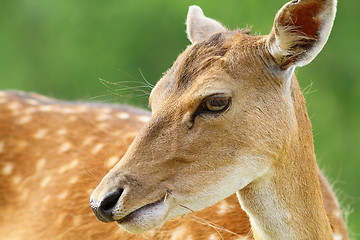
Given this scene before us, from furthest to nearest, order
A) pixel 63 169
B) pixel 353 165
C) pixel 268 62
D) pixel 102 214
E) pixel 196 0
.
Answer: pixel 353 165 < pixel 196 0 < pixel 63 169 < pixel 268 62 < pixel 102 214

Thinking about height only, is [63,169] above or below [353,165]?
above

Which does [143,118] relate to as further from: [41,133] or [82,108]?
[41,133]

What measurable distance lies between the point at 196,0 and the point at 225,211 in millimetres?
9286

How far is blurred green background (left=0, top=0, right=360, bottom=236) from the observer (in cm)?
1648

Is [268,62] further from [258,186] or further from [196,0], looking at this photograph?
[196,0]

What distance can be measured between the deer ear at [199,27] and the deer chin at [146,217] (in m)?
1.27

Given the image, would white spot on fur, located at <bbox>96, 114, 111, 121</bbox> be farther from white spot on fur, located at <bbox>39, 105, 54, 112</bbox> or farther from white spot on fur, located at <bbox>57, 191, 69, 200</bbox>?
white spot on fur, located at <bbox>57, 191, 69, 200</bbox>

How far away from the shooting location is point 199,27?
6.01m

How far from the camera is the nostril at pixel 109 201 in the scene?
4906mm

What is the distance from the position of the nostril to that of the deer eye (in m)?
0.57

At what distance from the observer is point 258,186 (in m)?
5.20

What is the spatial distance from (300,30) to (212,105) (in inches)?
24.1

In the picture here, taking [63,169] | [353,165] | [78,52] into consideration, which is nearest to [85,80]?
[78,52]

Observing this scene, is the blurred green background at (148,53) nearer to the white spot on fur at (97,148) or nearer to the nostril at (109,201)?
the white spot on fur at (97,148)
